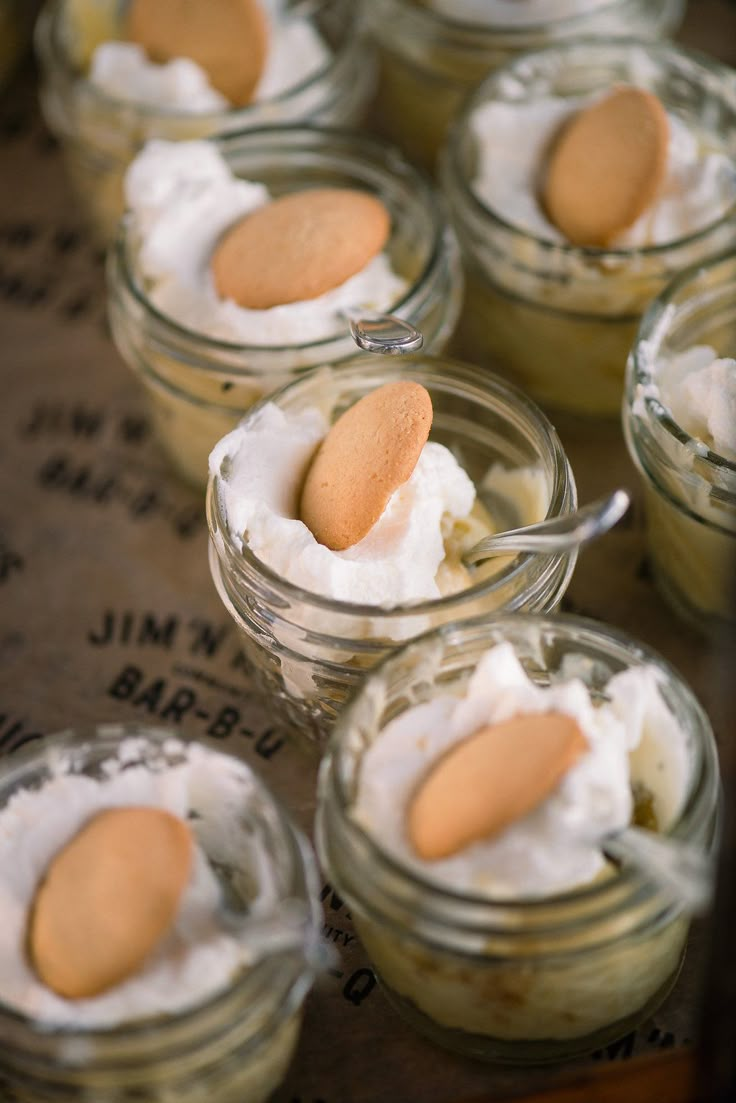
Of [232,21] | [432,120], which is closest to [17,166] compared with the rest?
[232,21]

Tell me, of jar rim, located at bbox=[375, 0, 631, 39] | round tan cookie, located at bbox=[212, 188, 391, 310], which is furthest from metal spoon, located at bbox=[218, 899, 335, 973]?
jar rim, located at bbox=[375, 0, 631, 39]

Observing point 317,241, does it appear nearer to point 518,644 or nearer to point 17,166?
point 518,644

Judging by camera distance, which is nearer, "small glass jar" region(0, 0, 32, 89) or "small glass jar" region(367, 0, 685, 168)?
"small glass jar" region(367, 0, 685, 168)

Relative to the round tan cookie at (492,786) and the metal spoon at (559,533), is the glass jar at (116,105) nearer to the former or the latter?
the metal spoon at (559,533)

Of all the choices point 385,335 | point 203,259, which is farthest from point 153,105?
point 385,335

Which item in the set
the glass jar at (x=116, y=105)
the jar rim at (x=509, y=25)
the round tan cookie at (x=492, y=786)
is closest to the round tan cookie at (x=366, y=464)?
the round tan cookie at (x=492, y=786)

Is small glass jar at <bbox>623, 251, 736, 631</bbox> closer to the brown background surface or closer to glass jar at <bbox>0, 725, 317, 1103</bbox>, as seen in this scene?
the brown background surface

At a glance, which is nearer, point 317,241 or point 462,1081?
point 462,1081
